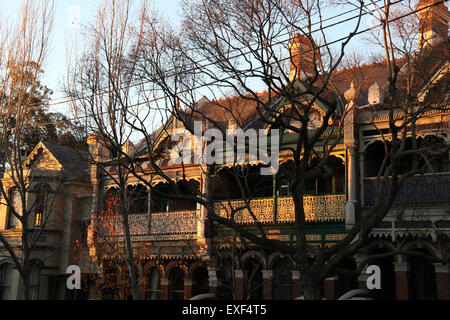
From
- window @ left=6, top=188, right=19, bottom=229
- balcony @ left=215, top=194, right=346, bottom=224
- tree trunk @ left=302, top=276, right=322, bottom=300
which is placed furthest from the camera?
window @ left=6, top=188, right=19, bottom=229

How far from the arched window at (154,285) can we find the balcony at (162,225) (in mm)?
2245

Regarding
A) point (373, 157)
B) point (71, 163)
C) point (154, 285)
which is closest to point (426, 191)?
point (373, 157)

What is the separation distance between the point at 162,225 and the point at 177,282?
3085mm

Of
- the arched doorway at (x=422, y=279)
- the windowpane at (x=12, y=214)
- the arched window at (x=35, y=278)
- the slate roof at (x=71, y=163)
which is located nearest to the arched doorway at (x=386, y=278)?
the arched doorway at (x=422, y=279)

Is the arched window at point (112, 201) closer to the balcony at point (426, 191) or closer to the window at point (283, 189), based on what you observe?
the window at point (283, 189)

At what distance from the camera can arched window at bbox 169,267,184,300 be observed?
92.3 feet

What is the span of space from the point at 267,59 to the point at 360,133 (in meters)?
10.1

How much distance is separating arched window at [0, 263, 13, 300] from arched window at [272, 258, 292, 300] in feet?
53.1

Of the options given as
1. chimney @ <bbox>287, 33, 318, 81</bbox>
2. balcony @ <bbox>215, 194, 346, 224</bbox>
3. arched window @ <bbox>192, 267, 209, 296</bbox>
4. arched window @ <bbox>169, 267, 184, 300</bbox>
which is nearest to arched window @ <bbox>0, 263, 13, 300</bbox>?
arched window @ <bbox>169, 267, 184, 300</bbox>

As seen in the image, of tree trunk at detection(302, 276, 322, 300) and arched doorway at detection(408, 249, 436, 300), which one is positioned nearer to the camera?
tree trunk at detection(302, 276, 322, 300)

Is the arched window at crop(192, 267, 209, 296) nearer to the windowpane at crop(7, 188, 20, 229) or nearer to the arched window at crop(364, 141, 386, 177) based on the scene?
the arched window at crop(364, 141, 386, 177)

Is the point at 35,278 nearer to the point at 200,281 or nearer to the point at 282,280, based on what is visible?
the point at 200,281
